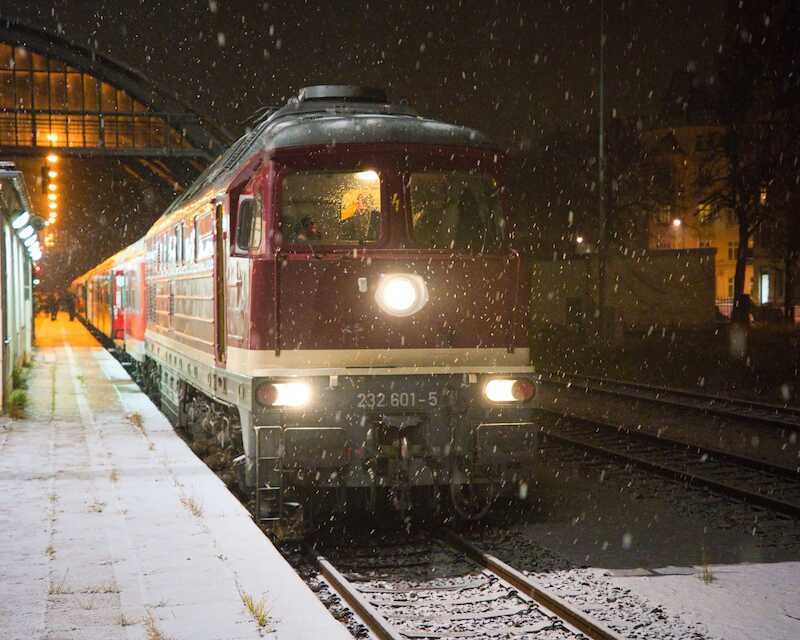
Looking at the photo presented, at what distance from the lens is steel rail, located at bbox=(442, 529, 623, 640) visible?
5957mm

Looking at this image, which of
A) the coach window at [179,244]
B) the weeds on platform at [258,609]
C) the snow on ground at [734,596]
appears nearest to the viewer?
the weeds on platform at [258,609]

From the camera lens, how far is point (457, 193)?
28.9 ft

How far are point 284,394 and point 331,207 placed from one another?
1.54 m

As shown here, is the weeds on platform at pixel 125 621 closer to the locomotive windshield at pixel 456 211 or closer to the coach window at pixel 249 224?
the coach window at pixel 249 224

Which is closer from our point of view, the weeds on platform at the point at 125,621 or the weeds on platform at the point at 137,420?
the weeds on platform at the point at 125,621

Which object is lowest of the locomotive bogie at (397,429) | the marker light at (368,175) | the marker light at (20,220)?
the locomotive bogie at (397,429)

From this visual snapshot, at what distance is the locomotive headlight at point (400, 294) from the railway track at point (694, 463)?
3.73 m

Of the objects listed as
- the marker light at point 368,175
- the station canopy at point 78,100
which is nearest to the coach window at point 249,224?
the marker light at point 368,175

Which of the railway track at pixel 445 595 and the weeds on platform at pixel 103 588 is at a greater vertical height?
the weeds on platform at pixel 103 588

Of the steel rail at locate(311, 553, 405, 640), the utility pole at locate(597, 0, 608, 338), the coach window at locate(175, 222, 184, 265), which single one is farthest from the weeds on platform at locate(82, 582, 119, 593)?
the utility pole at locate(597, 0, 608, 338)

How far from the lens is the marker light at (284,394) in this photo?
8148 millimetres

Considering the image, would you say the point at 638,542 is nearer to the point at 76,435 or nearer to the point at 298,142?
the point at 298,142

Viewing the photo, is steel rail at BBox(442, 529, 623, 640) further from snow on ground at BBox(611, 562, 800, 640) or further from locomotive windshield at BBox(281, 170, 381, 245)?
locomotive windshield at BBox(281, 170, 381, 245)

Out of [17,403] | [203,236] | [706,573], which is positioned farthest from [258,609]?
[17,403]
